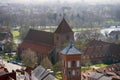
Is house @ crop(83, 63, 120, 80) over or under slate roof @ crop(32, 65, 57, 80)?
under

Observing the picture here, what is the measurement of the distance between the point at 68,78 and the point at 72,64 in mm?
1387

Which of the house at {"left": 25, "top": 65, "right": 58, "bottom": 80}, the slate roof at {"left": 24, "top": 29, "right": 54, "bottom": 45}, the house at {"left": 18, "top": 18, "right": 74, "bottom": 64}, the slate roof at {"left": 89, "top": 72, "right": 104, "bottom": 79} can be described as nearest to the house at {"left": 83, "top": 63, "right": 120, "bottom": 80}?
the slate roof at {"left": 89, "top": 72, "right": 104, "bottom": 79}

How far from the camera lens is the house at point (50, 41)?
2490 inches

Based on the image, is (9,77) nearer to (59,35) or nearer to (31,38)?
(59,35)

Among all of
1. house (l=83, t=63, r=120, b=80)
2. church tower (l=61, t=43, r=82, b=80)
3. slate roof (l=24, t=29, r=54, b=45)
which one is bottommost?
house (l=83, t=63, r=120, b=80)

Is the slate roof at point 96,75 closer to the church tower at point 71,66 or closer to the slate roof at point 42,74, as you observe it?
the slate roof at point 42,74

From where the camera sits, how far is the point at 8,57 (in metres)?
75.1

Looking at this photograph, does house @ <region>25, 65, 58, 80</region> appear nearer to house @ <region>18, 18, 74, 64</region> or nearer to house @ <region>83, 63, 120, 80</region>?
house @ <region>83, 63, 120, 80</region>

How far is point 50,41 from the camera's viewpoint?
65.7 meters

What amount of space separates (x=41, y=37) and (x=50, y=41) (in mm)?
3439

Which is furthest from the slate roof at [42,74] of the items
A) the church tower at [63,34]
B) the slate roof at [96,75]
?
the church tower at [63,34]

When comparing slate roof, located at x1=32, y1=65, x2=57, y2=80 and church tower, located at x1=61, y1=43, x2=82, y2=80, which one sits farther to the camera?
slate roof, located at x1=32, y1=65, x2=57, y2=80

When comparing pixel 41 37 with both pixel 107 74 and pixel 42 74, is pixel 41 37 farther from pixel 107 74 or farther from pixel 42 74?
pixel 42 74

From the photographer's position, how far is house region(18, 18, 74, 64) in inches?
2490
